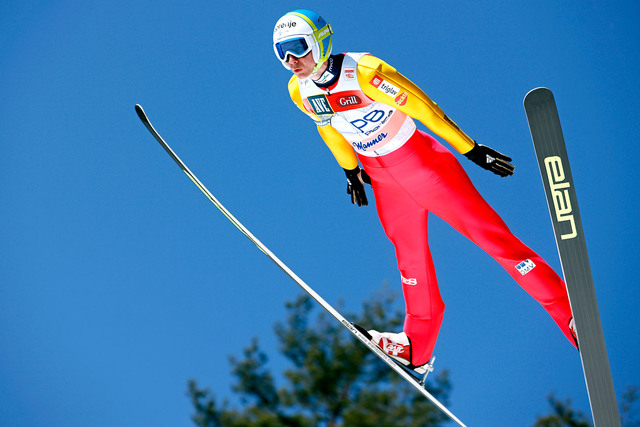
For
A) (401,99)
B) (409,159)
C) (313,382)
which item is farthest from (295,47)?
(313,382)

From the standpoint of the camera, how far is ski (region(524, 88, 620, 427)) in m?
2.08

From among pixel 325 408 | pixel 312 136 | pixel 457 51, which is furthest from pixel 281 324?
pixel 457 51

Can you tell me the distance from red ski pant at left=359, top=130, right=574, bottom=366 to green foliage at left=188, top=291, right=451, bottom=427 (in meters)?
1.43

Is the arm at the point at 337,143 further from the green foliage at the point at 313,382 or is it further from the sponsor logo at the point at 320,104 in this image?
the green foliage at the point at 313,382

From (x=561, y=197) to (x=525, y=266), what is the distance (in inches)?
12.4

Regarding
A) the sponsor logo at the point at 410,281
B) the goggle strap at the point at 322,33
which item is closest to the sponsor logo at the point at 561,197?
the sponsor logo at the point at 410,281

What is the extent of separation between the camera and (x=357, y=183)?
2.64 metres

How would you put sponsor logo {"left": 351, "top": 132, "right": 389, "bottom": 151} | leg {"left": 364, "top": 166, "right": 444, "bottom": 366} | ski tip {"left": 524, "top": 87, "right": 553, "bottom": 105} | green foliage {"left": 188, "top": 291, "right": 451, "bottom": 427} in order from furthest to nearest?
1. green foliage {"left": 188, "top": 291, "right": 451, "bottom": 427}
2. leg {"left": 364, "top": 166, "right": 444, "bottom": 366}
3. sponsor logo {"left": 351, "top": 132, "right": 389, "bottom": 151}
4. ski tip {"left": 524, "top": 87, "right": 553, "bottom": 105}

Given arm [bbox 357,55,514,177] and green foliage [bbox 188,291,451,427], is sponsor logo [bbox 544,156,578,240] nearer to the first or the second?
arm [bbox 357,55,514,177]

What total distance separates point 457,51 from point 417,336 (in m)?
1.44

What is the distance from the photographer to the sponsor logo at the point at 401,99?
90.4 inches

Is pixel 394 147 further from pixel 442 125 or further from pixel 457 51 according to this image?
pixel 457 51

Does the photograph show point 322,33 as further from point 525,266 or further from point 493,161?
point 525,266

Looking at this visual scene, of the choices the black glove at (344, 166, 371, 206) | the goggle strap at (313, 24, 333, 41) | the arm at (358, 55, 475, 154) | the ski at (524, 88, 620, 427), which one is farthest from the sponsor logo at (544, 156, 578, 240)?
the goggle strap at (313, 24, 333, 41)
